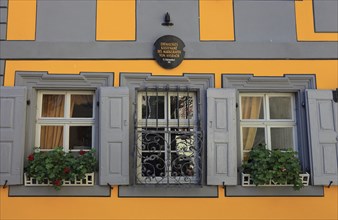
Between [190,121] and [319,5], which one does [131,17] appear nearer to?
Result: [190,121]

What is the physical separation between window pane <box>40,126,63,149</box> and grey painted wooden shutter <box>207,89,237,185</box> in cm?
212

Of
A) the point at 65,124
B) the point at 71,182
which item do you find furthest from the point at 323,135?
the point at 65,124

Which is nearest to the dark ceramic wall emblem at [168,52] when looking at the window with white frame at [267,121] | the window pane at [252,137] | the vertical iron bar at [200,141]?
the vertical iron bar at [200,141]

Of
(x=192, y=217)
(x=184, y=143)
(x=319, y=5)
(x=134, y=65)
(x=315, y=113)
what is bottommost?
(x=192, y=217)

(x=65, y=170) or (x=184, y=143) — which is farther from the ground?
(x=184, y=143)

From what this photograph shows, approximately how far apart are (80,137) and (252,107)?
2532mm

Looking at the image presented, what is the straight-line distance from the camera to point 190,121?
5910 millimetres

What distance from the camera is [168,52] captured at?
19.3ft

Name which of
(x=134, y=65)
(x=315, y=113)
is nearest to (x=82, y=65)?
(x=134, y=65)

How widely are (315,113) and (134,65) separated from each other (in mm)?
2634

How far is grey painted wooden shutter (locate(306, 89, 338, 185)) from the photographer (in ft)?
18.6

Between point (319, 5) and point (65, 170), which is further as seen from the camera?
point (319, 5)

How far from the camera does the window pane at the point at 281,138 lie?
6016 millimetres

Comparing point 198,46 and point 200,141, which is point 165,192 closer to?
point 200,141
